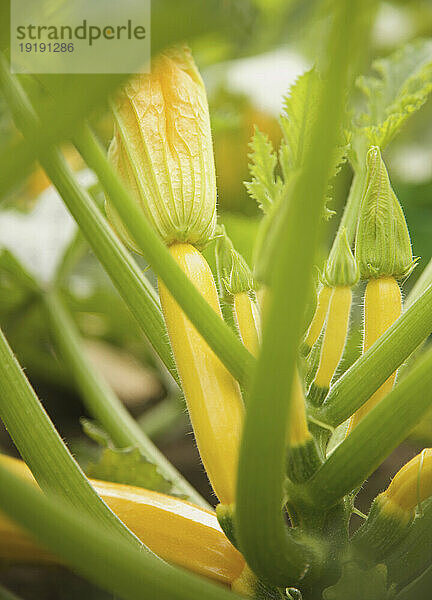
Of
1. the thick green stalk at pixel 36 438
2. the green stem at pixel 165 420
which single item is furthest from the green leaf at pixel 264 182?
the green stem at pixel 165 420

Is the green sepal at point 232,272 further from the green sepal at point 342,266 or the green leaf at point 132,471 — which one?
the green leaf at point 132,471

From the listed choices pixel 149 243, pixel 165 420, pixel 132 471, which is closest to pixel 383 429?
pixel 149 243

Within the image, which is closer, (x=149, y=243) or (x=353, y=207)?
(x=149, y=243)

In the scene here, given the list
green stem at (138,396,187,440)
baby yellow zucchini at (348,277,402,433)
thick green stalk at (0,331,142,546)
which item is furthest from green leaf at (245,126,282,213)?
green stem at (138,396,187,440)

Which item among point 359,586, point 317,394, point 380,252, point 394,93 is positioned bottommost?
point 359,586

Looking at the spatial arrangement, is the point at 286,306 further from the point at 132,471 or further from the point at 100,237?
the point at 132,471
